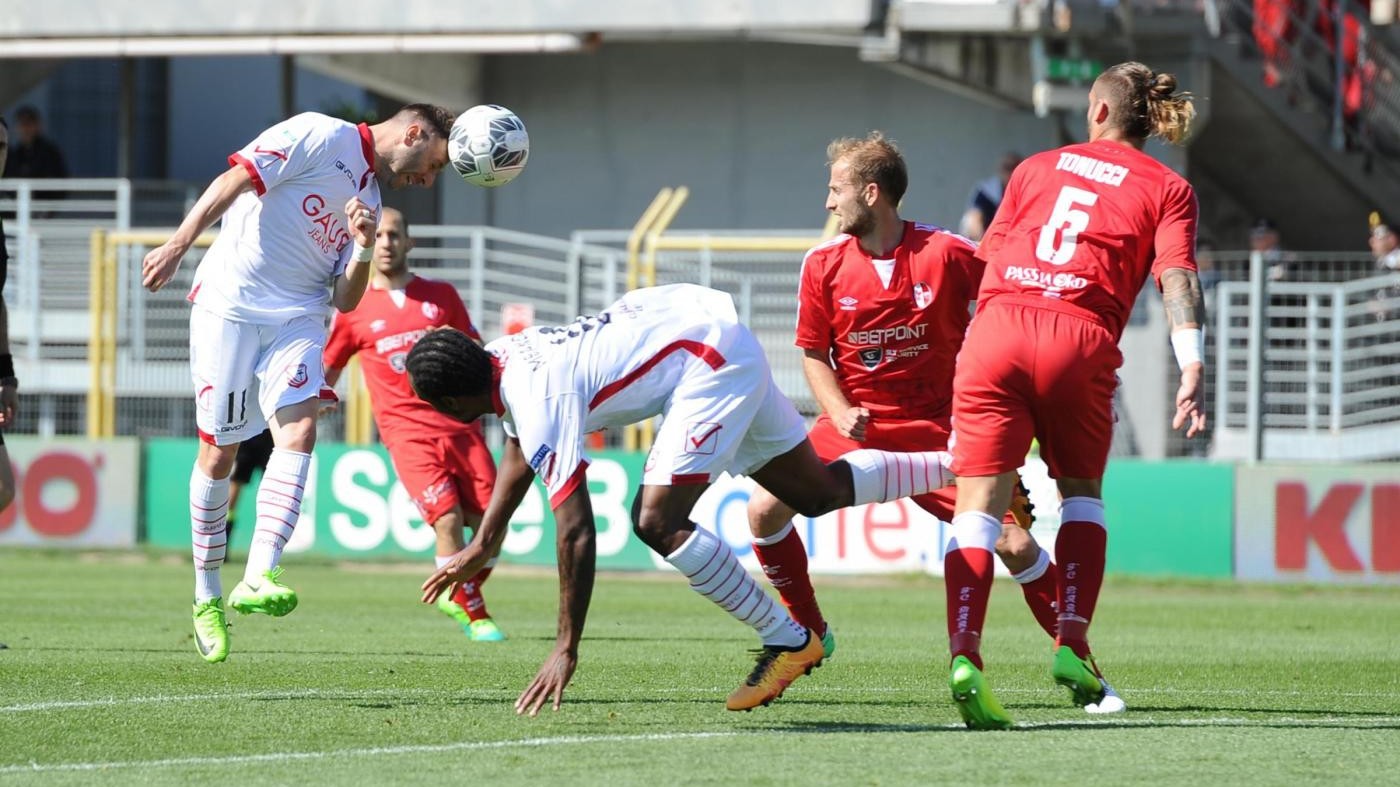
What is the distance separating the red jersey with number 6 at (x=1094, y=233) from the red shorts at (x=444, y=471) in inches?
200

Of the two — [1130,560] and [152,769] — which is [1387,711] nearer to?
[152,769]

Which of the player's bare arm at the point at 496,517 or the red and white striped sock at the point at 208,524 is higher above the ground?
the player's bare arm at the point at 496,517

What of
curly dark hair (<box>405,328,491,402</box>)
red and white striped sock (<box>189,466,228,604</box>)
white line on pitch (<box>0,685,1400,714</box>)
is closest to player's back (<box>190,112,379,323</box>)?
red and white striped sock (<box>189,466,228,604</box>)

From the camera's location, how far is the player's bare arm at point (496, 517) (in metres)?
6.72

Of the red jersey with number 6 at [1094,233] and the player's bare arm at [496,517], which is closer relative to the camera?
the player's bare arm at [496,517]

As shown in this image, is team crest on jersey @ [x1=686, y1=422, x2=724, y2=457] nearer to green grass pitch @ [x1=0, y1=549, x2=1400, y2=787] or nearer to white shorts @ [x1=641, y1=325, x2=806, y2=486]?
white shorts @ [x1=641, y1=325, x2=806, y2=486]

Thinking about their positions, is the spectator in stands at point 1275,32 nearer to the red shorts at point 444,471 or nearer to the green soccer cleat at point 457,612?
the red shorts at point 444,471

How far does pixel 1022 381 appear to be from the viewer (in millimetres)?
6867

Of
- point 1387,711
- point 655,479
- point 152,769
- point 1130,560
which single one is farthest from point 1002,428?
point 1130,560

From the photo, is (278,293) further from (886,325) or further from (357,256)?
(886,325)

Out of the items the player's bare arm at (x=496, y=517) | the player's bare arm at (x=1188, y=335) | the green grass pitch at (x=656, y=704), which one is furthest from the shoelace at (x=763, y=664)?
the player's bare arm at (x=1188, y=335)

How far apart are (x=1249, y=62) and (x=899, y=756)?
58.6ft

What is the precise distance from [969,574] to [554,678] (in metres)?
1.44

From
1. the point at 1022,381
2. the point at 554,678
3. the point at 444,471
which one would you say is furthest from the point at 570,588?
the point at 444,471
